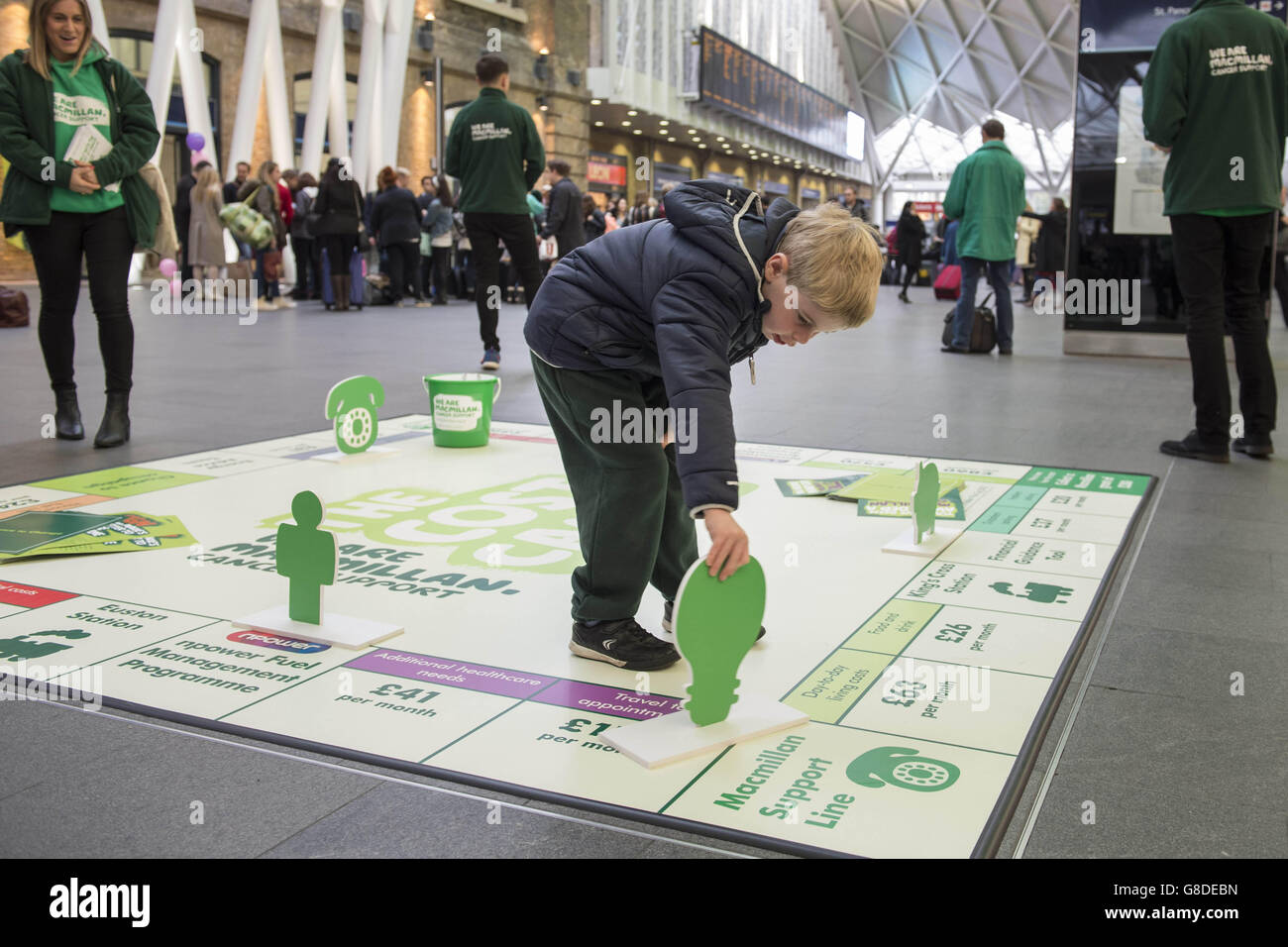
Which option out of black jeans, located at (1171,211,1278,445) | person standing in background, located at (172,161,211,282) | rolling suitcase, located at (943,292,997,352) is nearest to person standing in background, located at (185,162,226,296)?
person standing in background, located at (172,161,211,282)

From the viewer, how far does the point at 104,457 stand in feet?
13.7

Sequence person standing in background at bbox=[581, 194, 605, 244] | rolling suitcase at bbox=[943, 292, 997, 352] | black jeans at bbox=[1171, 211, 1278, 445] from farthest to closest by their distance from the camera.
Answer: person standing in background at bbox=[581, 194, 605, 244], rolling suitcase at bbox=[943, 292, 997, 352], black jeans at bbox=[1171, 211, 1278, 445]

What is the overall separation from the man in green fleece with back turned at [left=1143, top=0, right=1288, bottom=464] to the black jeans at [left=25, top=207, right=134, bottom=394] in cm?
383

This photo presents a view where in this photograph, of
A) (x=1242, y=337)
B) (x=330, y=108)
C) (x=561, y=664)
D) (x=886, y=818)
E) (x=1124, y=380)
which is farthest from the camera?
(x=330, y=108)

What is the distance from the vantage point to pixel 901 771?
180cm

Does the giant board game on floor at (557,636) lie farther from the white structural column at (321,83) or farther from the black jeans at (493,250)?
the white structural column at (321,83)

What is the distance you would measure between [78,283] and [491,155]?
292cm

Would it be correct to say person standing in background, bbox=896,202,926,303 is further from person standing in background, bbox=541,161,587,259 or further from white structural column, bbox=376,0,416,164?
white structural column, bbox=376,0,416,164

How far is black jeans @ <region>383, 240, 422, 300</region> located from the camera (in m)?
13.7

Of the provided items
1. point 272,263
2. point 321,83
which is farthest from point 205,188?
point 321,83
